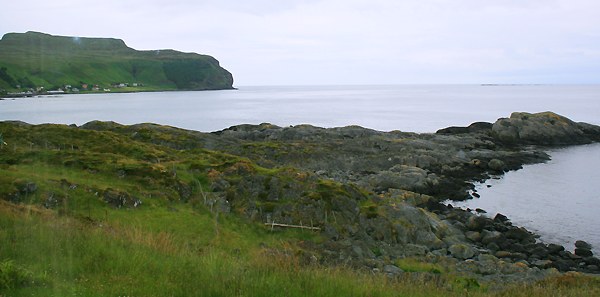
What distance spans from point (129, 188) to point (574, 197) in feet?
145

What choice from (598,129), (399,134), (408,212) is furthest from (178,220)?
(598,129)

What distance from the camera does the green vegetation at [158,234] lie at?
9.84m

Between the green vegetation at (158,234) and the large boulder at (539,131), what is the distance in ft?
223

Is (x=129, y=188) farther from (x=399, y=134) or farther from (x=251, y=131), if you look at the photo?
(x=399, y=134)

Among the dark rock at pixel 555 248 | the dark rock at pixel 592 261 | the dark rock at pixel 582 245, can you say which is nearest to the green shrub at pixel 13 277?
the dark rock at pixel 555 248

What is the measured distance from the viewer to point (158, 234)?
15.3 m

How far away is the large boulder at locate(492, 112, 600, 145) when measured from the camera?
90625mm

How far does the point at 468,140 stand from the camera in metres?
83.8

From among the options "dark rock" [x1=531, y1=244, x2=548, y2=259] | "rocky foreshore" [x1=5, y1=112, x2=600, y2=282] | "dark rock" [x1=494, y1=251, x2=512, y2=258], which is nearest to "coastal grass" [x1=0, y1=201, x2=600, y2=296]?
"rocky foreshore" [x1=5, y1=112, x2=600, y2=282]

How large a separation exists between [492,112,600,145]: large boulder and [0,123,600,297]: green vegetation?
6801 centimetres

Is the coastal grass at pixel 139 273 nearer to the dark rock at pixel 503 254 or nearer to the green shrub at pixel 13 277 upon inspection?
the green shrub at pixel 13 277

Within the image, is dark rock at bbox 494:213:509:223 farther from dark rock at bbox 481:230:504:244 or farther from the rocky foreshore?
dark rock at bbox 481:230:504:244

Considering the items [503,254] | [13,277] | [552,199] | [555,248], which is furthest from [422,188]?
[13,277]

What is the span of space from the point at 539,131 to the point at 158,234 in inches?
3594
